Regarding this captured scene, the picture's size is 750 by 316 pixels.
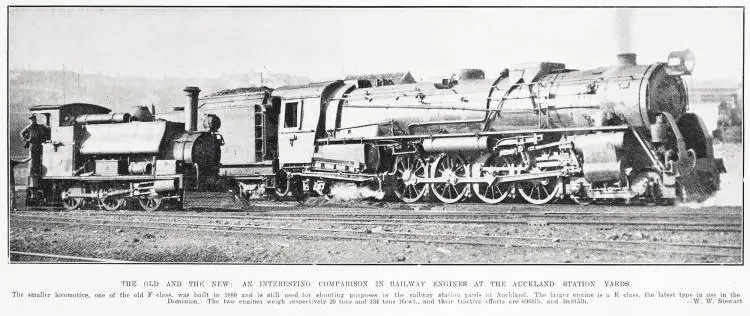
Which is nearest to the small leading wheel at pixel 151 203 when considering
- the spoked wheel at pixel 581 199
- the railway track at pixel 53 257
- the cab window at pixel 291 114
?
the cab window at pixel 291 114

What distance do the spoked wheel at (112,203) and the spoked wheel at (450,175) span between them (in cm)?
671

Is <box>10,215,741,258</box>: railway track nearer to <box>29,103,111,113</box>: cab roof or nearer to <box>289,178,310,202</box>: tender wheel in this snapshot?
<box>29,103,111,113</box>: cab roof

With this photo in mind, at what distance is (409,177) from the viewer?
551 inches

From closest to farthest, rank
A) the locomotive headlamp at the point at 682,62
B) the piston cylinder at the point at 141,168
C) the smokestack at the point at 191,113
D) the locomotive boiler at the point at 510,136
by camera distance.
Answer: the locomotive boiler at the point at 510,136 → the locomotive headlamp at the point at 682,62 → the piston cylinder at the point at 141,168 → the smokestack at the point at 191,113

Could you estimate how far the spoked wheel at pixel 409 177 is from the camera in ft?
45.8

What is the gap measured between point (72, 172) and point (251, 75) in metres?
60.2

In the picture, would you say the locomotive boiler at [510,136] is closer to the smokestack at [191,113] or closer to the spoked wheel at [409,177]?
the spoked wheel at [409,177]

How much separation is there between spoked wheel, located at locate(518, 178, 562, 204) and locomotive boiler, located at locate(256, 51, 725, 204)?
0.03 meters

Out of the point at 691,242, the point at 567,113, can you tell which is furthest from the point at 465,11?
the point at 691,242

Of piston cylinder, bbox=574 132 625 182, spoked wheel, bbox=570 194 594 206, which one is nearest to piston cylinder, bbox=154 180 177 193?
spoked wheel, bbox=570 194 594 206

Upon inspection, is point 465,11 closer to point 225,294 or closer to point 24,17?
point 225,294

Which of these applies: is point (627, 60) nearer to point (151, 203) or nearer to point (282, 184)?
point (282, 184)

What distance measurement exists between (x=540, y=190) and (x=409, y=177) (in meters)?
2.69

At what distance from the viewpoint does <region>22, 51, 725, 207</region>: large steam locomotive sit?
→ 36.9 feet
